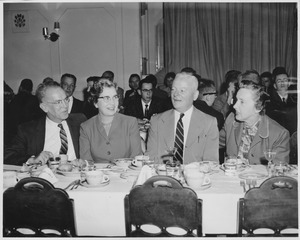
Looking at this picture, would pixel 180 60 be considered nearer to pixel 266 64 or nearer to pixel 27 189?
pixel 266 64

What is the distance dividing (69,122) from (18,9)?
517 cm

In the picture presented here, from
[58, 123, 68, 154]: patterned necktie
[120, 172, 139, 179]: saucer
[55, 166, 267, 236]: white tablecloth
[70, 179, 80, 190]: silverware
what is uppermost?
[58, 123, 68, 154]: patterned necktie

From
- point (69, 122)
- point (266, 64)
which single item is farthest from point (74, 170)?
point (266, 64)

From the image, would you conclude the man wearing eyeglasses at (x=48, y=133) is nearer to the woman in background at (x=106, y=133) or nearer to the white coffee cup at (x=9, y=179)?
the woman in background at (x=106, y=133)

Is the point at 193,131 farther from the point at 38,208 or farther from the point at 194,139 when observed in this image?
the point at 38,208

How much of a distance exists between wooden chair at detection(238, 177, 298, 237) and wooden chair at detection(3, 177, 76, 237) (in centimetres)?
88

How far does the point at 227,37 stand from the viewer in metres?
6.52

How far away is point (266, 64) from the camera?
6.54m

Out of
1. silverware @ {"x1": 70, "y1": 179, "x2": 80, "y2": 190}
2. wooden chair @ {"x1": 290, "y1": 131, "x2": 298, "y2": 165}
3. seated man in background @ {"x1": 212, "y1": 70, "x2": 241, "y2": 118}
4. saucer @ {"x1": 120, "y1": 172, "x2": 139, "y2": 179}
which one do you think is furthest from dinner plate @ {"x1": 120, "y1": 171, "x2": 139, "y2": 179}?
seated man in background @ {"x1": 212, "y1": 70, "x2": 241, "y2": 118}

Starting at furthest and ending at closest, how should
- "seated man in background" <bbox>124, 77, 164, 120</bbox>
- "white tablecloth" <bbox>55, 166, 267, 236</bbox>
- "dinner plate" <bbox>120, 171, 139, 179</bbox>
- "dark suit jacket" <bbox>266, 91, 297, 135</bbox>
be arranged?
"seated man in background" <bbox>124, 77, 164, 120</bbox>
"dark suit jacket" <bbox>266, 91, 297, 135</bbox>
"dinner plate" <bbox>120, 171, 139, 179</bbox>
"white tablecloth" <bbox>55, 166, 267, 236</bbox>

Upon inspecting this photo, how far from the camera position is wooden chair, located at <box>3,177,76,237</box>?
1.57 m

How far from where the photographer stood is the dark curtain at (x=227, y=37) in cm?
635

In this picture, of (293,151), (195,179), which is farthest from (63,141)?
(293,151)

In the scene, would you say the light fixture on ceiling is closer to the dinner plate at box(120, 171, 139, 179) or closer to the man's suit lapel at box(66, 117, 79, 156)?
the man's suit lapel at box(66, 117, 79, 156)
